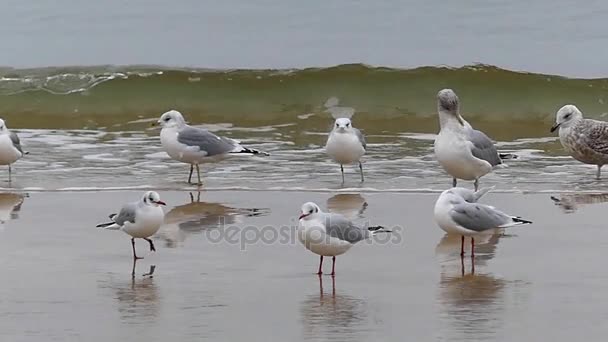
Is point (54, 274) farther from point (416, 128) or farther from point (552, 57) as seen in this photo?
point (552, 57)

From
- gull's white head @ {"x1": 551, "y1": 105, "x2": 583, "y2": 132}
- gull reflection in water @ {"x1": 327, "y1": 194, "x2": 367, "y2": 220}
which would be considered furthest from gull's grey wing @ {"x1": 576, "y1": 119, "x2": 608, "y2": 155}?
gull reflection in water @ {"x1": 327, "y1": 194, "x2": 367, "y2": 220}

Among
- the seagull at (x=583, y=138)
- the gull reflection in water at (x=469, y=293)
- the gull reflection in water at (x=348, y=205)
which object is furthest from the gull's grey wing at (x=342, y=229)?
the seagull at (x=583, y=138)

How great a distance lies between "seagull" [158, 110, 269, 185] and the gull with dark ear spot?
2.24 metres

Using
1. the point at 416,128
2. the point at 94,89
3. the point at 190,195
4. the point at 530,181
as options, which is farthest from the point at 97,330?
the point at 94,89

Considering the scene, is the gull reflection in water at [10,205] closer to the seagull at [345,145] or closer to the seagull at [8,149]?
the seagull at [8,149]

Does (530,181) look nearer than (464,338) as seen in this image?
No

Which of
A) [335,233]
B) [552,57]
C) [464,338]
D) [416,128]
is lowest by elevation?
[464,338]

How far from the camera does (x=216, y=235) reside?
31.6ft

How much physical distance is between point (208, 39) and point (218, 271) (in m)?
16.2

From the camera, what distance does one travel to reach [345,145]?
12.5 meters

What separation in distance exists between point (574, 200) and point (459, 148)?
1070 millimetres

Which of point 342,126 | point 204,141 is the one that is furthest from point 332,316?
point 204,141

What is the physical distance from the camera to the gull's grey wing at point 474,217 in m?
8.86

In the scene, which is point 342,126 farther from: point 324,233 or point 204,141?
point 324,233
